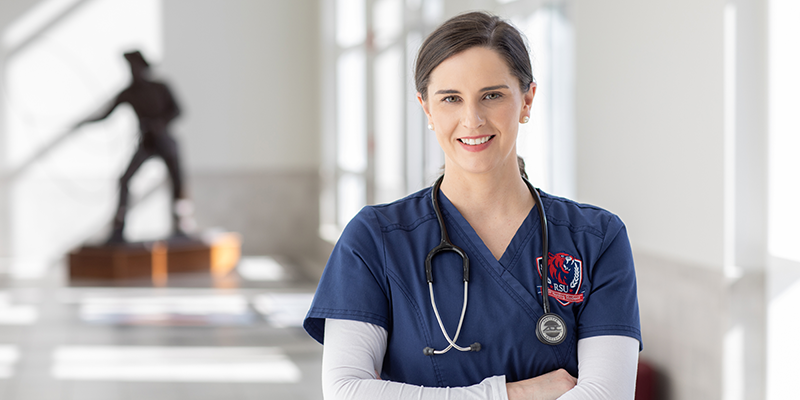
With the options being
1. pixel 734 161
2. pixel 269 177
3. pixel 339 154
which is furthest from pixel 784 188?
pixel 269 177

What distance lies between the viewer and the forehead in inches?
48.8

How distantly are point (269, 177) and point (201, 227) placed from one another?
1.02 m

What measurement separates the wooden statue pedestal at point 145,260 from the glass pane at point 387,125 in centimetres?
188

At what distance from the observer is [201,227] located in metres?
8.90

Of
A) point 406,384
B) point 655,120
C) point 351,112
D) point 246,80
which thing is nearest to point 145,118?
point 246,80

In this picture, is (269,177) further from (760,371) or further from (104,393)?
(760,371)

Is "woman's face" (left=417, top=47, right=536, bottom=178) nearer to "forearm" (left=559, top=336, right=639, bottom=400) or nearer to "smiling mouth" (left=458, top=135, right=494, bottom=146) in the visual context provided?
"smiling mouth" (left=458, top=135, right=494, bottom=146)

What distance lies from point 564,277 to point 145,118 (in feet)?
21.0

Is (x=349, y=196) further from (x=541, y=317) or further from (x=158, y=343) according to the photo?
(x=541, y=317)

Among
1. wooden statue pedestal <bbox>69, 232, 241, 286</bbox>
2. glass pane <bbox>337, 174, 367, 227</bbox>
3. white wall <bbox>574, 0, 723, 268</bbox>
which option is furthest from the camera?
glass pane <bbox>337, 174, 367, 227</bbox>

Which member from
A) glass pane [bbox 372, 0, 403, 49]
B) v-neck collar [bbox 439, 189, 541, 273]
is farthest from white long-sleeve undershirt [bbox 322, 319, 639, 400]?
glass pane [bbox 372, 0, 403, 49]

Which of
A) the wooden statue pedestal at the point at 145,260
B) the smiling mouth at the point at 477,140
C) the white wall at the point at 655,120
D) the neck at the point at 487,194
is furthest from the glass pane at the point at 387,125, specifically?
the smiling mouth at the point at 477,140

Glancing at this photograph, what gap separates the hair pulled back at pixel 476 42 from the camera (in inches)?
49.2

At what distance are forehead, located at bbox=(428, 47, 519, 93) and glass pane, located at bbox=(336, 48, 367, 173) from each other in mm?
6337
